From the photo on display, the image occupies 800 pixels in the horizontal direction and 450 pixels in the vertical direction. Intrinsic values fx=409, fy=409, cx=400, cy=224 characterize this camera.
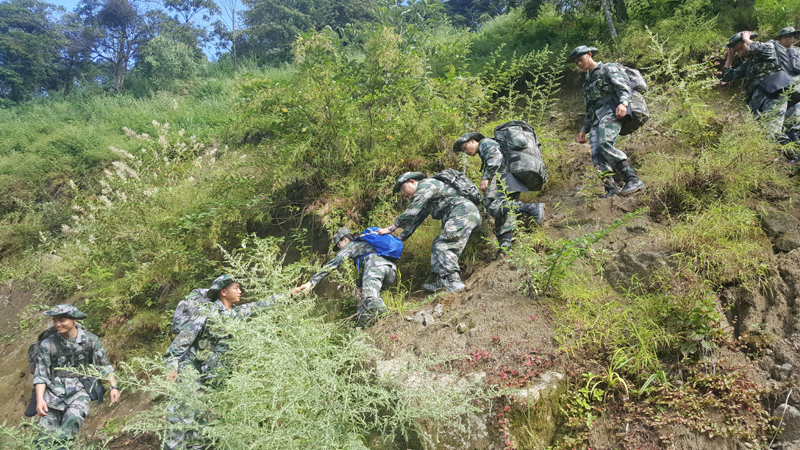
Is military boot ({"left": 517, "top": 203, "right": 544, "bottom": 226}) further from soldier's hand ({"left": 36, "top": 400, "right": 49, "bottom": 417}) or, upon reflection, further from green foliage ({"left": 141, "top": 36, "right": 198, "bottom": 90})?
green foliage ({"left": 141, "top": 36, "right": 198, "bottom": 90})

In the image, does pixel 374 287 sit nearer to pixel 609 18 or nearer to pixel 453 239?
pixel 453 239

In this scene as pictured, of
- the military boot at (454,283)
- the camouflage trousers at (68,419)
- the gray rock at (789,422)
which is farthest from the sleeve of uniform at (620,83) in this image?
the camouflage trousers at (68,419)

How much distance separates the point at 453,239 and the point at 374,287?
1.03 metres

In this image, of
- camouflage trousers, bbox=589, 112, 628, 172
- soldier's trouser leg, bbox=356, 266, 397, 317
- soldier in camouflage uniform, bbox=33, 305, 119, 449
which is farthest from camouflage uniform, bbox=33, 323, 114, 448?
camouflage trousers, bbox=589, 112, 628, 172

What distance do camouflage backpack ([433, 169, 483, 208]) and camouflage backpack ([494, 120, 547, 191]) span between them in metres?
0.48

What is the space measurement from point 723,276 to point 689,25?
5.36 meters

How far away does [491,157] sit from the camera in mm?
4738

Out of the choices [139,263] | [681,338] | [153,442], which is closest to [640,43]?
[681,338]

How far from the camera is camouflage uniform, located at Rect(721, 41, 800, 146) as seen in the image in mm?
4422

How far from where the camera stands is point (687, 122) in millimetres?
5012

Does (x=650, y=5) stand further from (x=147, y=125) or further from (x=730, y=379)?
(x=147, y=125)

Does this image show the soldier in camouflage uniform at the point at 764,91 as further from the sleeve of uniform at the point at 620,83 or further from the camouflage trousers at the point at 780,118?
the sleeve of uniform at the point at 620,83

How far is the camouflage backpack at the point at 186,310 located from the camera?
164 inches

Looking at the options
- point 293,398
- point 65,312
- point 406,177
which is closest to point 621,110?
point 406,177
